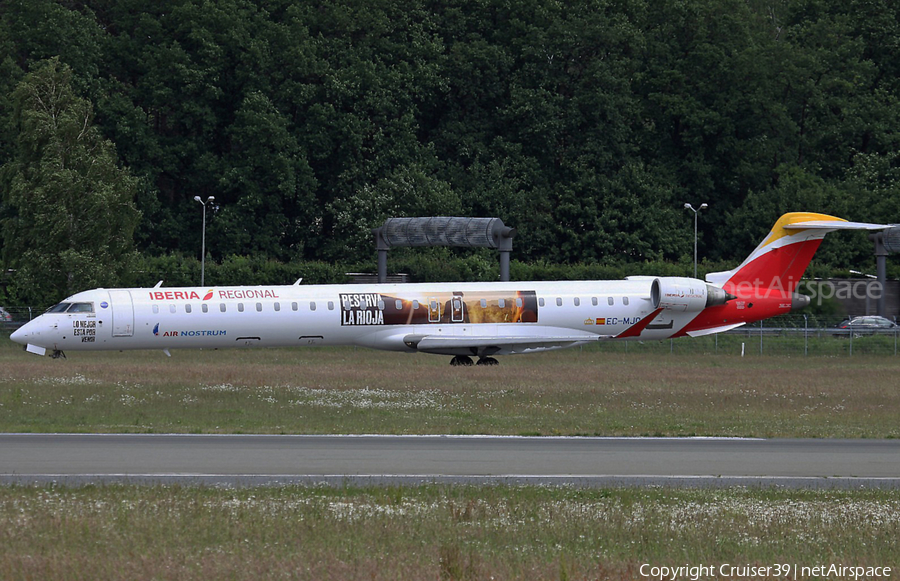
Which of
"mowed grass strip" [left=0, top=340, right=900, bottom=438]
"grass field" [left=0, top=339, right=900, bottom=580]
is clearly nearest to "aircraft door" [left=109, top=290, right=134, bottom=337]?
"mowed grass strip" [left=0, top=340, right=900, bottom=438]

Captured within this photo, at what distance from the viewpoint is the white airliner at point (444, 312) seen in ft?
118

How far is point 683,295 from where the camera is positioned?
39.1 m

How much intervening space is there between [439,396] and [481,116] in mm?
55425

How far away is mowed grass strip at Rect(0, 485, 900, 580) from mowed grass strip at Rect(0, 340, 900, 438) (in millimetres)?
7135

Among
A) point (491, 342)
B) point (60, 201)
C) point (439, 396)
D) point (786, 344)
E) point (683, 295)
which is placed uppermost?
point (60, 201)

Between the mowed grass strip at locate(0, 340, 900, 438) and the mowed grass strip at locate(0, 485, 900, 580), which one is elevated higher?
the mowed grass strip at locate(0, 340, 900, 438)

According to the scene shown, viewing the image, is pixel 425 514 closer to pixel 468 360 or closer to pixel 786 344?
pixel 468 360

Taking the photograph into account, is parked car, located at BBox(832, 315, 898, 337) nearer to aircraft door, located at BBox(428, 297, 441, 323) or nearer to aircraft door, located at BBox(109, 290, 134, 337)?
aircraft door, located at BBox(428, 297, 441, 323)

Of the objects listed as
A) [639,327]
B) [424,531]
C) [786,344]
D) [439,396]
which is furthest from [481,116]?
[424,531]

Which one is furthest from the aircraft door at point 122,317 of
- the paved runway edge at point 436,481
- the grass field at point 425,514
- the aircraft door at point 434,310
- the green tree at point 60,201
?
the paved runway edge at point 436,481

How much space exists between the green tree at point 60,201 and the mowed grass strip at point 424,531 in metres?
40.9

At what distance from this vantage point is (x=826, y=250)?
74.8 metres

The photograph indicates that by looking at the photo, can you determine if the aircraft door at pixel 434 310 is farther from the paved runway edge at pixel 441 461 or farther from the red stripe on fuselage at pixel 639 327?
the paved runway edge at pixel 441 461

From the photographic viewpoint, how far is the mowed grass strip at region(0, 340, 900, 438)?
22062 mm
